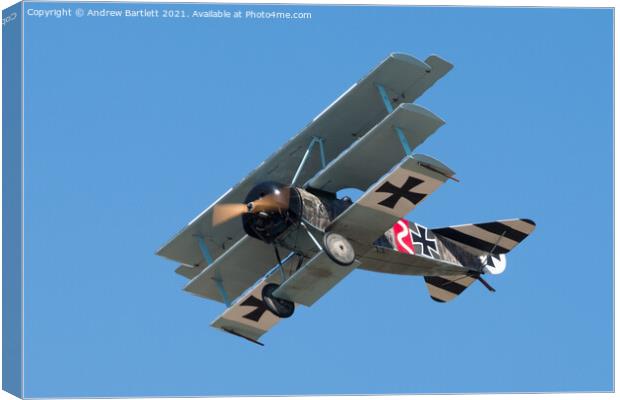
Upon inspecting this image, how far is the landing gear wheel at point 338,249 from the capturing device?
20.2 meters

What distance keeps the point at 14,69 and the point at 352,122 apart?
472cm

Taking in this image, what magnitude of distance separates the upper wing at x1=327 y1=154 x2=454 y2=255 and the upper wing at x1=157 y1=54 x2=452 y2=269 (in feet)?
4.88

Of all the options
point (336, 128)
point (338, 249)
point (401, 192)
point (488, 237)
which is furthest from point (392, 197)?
point (488, 237)

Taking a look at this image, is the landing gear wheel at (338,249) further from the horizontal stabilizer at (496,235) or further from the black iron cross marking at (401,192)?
the horizontal stabilizer at (496,235)

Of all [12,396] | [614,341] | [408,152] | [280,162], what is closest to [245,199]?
[280,162]

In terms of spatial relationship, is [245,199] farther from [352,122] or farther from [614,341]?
[614,341]

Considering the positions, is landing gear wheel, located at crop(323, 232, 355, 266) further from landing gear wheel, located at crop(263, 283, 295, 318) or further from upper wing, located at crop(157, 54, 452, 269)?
upper wing, located at crop(157, 54, 452, 269)

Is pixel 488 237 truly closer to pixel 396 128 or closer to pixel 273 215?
pixel 396 128

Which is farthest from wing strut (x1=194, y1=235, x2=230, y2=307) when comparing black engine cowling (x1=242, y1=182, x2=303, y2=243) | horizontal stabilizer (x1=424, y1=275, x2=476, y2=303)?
horizontal stabilizer (x1=424, y1=275, x2=476, y2=303)

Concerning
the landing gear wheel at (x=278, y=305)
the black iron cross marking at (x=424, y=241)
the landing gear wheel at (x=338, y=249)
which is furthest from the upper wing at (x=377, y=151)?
the landing gear wheel at (x=278, y=305)

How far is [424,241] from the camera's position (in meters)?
22.1

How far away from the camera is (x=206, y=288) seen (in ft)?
73.8

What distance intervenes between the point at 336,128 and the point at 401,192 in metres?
1.78

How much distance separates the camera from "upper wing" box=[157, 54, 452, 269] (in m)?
20.9
